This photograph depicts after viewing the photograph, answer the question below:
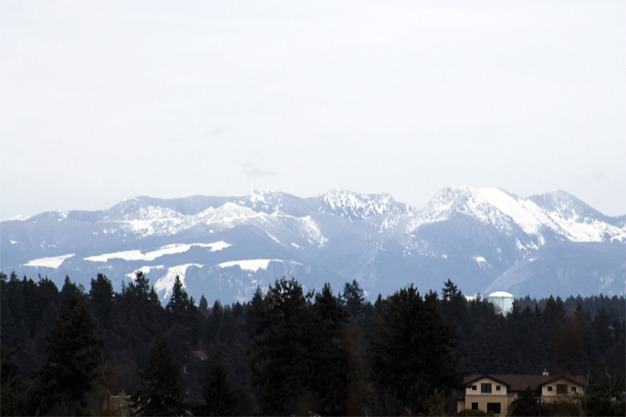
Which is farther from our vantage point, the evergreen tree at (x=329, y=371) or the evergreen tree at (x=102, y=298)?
the evergreen tree at (x=102, y=298)

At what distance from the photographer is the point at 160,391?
237 ft

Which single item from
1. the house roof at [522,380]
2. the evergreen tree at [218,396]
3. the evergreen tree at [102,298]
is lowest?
the evergreen tree at [218,396]

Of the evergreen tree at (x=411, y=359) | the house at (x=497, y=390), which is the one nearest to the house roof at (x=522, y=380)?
the house at (x=497, y=390)

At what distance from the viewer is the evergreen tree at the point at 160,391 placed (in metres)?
71.4

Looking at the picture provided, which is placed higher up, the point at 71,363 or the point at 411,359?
the point at 411,359

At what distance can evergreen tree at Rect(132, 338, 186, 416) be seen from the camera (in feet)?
234

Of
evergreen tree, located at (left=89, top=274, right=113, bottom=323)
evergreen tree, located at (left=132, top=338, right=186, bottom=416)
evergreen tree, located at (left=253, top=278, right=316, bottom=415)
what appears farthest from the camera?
evergreen tree, located at (left=89, top=274, right=113, bottom=323)

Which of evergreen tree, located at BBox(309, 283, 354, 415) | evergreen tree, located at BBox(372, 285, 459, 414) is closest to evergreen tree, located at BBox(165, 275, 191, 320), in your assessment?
evergreen tree, located at BBox(309, 283, 354, 415)

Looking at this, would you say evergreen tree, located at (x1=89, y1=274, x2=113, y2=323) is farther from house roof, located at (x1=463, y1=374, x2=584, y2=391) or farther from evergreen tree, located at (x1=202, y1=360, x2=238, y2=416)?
evergreen tree, located at (x1=202, y1=360, x2=238, y2=416)

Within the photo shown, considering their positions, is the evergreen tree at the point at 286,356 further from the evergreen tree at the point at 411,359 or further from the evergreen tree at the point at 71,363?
the evergreen tree at the point at 71,363

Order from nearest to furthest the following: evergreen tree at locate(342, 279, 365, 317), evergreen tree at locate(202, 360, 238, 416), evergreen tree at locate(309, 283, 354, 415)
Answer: evergreen tree at locate(309, 283, 354, 415) < evergreen tree at locate(202, 360, 238, 416) < evergreen tree at locate(342, 279, 365, 317)

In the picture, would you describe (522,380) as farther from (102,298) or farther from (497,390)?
(102,298)

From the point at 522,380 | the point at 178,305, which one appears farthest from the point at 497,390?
the point at 178,305

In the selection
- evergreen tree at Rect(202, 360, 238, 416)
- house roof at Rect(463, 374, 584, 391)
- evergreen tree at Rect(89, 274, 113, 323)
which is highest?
evergreen tree at Rect(89, 274, 113, 323)
